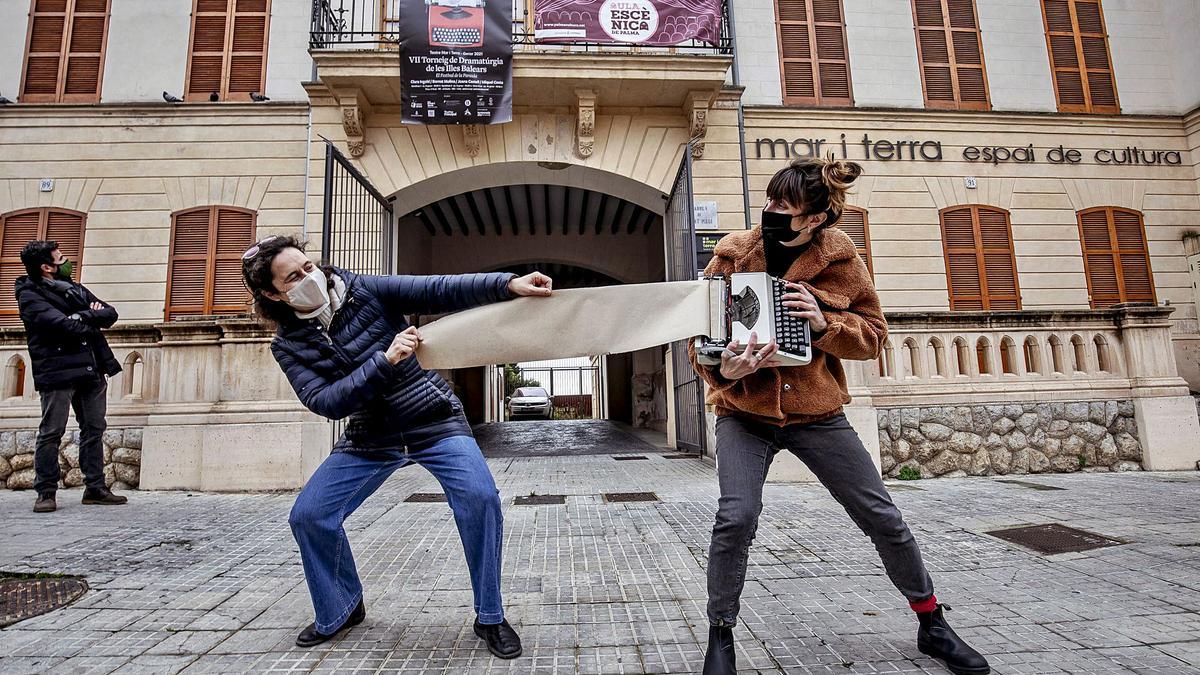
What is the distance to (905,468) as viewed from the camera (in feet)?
23.9

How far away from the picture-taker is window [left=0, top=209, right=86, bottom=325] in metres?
8.73

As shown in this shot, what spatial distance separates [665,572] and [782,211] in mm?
2130

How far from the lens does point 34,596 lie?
3059 millimetres

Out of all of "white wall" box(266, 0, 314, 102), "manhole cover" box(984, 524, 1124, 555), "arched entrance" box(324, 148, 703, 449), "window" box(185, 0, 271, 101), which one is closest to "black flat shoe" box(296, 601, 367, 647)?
"manhole cover" box(984, 524, 1124, 555)

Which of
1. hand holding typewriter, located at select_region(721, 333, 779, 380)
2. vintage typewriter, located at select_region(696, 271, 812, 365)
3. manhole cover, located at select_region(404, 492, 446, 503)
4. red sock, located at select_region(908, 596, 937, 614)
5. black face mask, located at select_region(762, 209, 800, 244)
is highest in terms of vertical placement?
black face mask, located at select_region(762, 209, 800, 244)

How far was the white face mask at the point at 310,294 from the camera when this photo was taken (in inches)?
94.3

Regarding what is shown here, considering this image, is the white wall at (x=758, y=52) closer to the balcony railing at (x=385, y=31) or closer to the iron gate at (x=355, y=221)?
the balcony railing at (x=385, y=31)

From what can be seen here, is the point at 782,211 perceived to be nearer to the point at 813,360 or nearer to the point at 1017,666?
the point at 813,360

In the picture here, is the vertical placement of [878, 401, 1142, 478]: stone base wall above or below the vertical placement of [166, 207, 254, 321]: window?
below

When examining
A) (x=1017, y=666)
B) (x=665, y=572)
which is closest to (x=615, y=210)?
(x=665, y=572)

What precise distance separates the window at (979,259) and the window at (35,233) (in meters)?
13.1

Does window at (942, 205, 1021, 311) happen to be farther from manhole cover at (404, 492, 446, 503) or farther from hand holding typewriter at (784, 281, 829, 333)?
hand holding typewriter at (784, 281, 829, 333)

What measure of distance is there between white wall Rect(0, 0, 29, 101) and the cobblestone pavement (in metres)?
7.53

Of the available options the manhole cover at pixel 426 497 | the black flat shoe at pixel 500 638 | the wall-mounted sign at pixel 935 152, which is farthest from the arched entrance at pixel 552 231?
the black flat shoe at pixel 500 638
